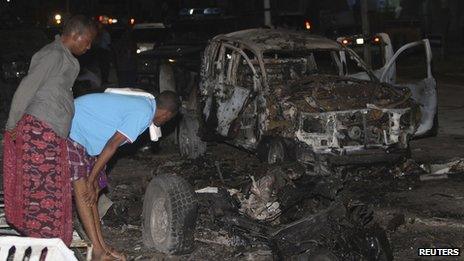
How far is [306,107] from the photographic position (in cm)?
718

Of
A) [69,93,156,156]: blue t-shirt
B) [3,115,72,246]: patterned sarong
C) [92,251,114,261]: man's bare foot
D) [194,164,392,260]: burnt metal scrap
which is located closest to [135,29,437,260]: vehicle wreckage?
[194,164,392,260]: burnt metal scrap

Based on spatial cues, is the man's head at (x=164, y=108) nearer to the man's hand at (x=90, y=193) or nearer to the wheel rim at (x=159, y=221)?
the man's hand at (x=90, y=193)

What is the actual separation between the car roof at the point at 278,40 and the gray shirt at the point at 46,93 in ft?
13.1

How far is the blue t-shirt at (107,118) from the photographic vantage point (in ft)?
14.3

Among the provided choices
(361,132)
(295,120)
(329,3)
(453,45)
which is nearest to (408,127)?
(361,132)

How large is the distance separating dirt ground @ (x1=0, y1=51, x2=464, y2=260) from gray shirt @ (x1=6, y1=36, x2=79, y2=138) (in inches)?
60.6

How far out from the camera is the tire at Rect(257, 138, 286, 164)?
24.0 feet

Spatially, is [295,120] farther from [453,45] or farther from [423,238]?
[453,45]

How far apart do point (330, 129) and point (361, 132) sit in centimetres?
41

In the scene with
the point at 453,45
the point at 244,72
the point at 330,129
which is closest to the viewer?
the point at 330,129

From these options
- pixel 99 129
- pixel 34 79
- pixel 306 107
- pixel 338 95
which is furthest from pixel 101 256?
pixel 338 95

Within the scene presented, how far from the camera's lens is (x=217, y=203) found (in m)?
5.11

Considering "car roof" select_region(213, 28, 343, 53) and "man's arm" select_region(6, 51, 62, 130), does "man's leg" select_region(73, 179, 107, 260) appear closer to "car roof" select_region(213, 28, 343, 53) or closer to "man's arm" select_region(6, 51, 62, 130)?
"man's arm" select_region(6, 51, 62, 130)
